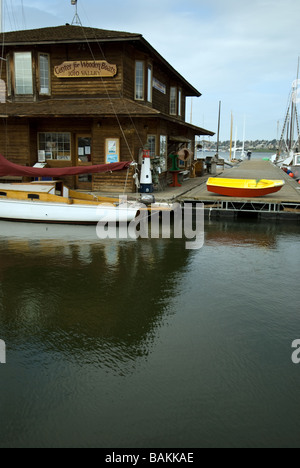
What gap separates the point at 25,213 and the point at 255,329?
37.4ft

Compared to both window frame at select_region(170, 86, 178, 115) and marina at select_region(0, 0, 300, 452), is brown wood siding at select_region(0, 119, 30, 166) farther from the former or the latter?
window frame at select_region(170, 86, 178, 115)

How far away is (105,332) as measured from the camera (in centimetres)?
760

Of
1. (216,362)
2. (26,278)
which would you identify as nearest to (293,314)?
(216,362)

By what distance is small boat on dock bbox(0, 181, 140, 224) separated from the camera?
15.7 m

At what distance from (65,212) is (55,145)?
7033 millimetres

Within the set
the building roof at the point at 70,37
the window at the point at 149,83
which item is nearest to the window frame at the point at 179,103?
the building roof at the point at 70,37

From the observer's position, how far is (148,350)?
23.0ft

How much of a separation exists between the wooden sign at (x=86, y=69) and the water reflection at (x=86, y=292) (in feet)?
31.4

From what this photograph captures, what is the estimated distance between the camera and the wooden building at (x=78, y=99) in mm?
20125

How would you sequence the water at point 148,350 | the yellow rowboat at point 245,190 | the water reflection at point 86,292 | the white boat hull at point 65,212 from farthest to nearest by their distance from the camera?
the yellow rowboat at point 245,190, the white boat hull at point 65,212, the water reflection at point 86,292, the water at point 148,350

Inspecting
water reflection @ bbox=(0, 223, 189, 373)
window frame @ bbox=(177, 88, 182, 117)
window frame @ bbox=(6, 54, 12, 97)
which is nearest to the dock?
water reflection @ bbox=(0, 223, 189, 373)

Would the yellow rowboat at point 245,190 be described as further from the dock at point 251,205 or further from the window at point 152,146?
the window at point 152,146

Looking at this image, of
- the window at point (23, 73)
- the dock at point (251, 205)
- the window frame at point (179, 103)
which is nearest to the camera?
the dock at point (251, 205)

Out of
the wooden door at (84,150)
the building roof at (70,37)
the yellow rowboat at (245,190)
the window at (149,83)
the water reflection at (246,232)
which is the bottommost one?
the water reflection at (246,232)
